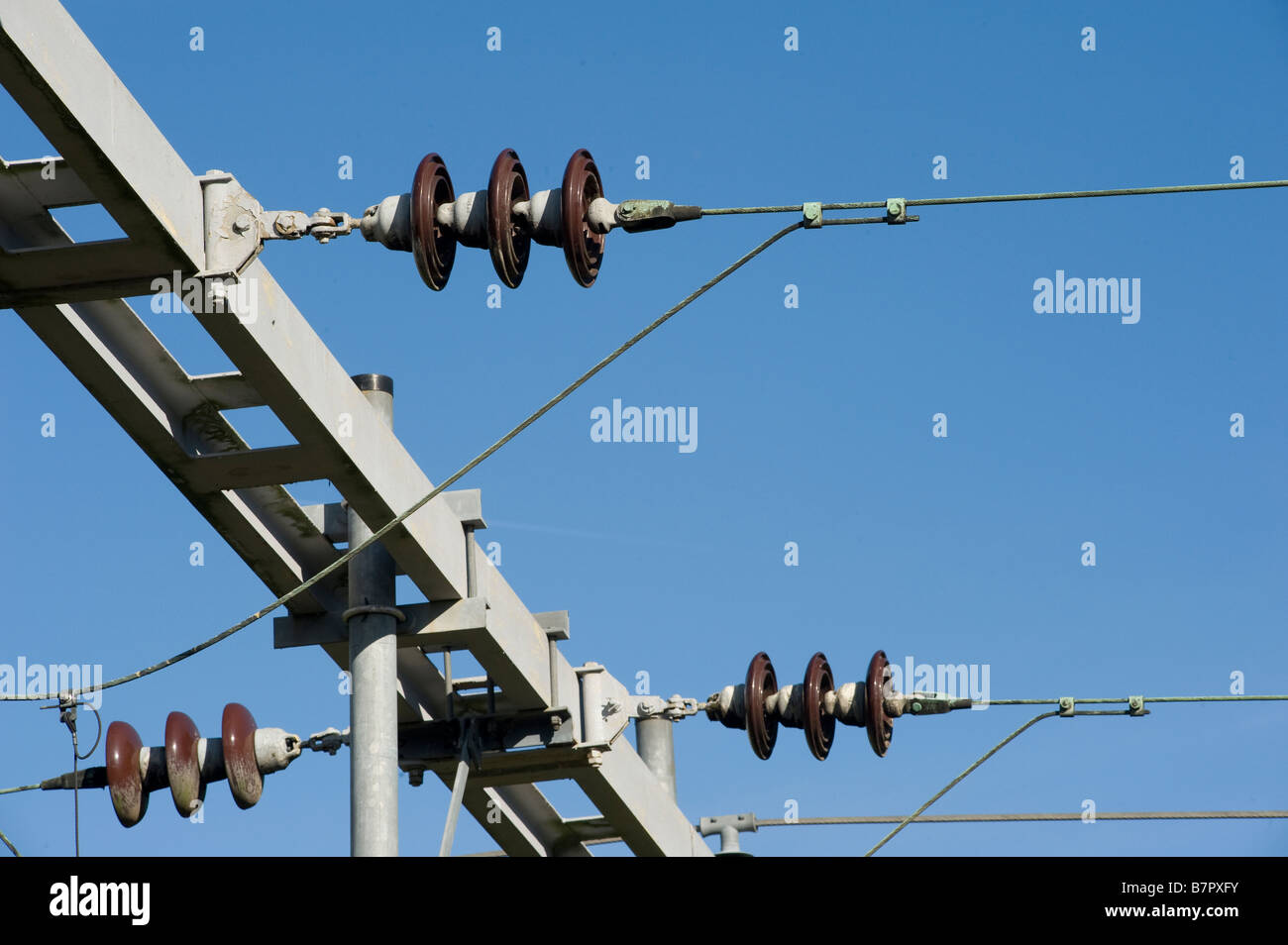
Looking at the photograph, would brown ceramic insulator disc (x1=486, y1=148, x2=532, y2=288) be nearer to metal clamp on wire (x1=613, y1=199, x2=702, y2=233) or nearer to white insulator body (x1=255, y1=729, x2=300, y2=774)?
metal clamp on wire (x1=613, y1=199, x2=702, y2=233)

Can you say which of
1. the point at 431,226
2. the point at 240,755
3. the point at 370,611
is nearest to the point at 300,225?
the point at 431,226

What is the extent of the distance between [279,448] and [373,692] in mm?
1441

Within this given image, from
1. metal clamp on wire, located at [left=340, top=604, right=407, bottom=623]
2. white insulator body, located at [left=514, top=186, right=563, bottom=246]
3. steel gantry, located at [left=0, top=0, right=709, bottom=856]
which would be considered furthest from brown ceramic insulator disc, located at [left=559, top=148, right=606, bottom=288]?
metal clamp on wire, located at [left=340, top=604, right=407, bottom=623]

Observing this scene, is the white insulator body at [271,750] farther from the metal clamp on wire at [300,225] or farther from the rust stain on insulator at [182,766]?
the metal clamp on wire at [300,225]

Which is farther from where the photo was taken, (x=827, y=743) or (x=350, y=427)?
(x=827, y=743)

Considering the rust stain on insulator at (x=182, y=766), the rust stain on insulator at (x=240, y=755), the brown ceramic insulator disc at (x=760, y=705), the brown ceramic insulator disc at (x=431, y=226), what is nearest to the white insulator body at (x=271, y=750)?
the rust stain on insulator at (x=240, y=755)

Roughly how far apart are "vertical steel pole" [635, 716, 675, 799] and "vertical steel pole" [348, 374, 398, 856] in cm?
376

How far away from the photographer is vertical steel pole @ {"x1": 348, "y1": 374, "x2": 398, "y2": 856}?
1187cm

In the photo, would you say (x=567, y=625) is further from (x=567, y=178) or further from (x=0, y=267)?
(x=0, y=267)

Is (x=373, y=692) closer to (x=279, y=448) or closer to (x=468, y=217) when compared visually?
(x=279, y=448)

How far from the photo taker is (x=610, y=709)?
46.2 feet

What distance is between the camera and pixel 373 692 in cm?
1216
